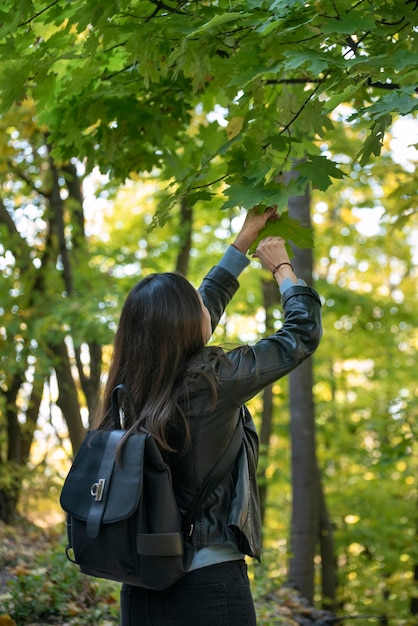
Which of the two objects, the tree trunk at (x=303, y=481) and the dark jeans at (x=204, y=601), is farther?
the tree trunk at (x=303, y=481)

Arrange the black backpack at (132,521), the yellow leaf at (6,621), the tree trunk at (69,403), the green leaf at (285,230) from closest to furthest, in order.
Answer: the black backpack at (132,521), the green leaf at (285,230), the yellow leaf at (6,621), the tree trunk at (69,403)

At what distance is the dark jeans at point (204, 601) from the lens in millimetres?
2258

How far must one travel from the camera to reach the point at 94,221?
1551 centimetres

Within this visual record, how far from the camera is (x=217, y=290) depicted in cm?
316

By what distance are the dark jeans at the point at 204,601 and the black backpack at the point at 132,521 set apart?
84 mm

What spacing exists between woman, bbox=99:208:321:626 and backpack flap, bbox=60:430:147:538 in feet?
0.30

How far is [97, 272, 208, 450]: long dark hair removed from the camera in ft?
7.61

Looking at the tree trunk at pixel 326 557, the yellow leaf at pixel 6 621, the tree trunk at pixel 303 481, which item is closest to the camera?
the yellow leaf at pixel 6 621

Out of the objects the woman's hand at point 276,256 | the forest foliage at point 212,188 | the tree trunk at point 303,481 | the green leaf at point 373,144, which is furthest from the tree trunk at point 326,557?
the green leaf at point 373,144

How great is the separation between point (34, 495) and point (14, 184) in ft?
14.0

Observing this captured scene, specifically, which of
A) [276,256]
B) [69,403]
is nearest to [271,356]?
[276,256]

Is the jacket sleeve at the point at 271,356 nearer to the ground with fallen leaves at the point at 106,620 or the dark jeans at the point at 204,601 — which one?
the dark jeans at the point at 204,601

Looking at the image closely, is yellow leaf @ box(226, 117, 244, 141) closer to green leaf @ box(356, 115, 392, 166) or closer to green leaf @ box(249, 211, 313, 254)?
green leaf @ box(249, 211, 313, 254)

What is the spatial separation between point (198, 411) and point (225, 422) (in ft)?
0.31
